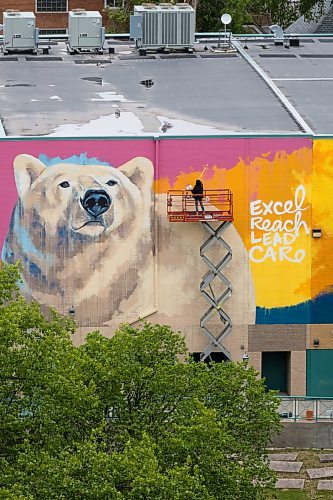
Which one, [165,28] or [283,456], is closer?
[283,456]

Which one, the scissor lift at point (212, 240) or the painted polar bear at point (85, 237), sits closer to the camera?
the painted polar bear at point (85, 237)

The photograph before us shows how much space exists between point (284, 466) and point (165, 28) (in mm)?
28002

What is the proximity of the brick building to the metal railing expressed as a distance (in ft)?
200

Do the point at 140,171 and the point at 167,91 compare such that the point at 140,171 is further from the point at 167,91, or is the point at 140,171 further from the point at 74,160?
the point at 167,91

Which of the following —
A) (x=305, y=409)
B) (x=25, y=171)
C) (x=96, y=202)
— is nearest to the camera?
(x=305, y=409)

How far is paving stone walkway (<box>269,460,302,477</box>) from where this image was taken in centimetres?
7262

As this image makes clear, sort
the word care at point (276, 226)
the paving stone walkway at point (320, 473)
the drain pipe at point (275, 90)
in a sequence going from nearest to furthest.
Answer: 1. the paving stone walkway at point (320, 473)
2. the word care at point (276, 226)
3. the drain pipe at point (275, 90)

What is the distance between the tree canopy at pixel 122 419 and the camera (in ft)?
189

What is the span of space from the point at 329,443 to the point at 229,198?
10.3 metres

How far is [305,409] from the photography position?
7669cm

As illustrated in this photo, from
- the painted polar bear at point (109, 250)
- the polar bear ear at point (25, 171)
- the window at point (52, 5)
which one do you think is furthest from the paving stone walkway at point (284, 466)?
the window at point (52, 5)

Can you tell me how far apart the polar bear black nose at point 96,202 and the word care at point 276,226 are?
18.8 feet

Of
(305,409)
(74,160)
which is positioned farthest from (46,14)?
A: (305,409)

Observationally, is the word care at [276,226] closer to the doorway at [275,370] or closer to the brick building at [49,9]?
the doorway at [275,370]
